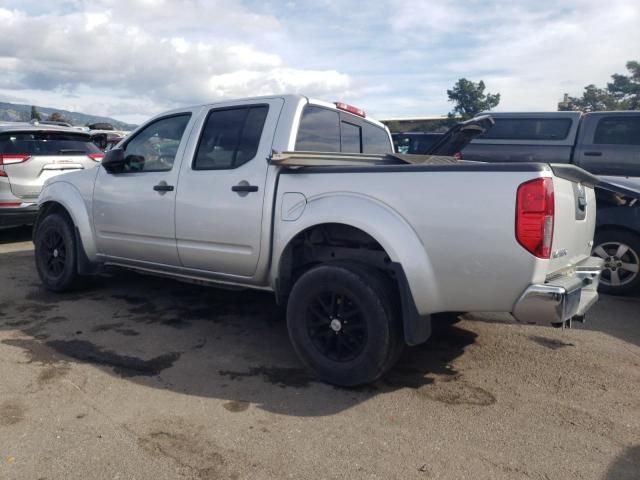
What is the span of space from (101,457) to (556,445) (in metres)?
2.31

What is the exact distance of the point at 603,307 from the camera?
5.20 metres

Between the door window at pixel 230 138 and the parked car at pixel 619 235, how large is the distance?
3.64 m

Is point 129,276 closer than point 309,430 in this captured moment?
No

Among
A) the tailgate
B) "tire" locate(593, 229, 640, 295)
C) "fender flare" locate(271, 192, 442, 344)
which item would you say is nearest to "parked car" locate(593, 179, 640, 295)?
"tire" locate(593, 229, 640, 295)

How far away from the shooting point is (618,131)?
809 centimetres

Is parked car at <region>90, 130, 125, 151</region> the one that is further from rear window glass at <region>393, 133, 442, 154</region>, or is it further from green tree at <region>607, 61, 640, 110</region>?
green tree at <region>607, 61, 640, 110</region>

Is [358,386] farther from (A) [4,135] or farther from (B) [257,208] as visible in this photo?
(A) [4,135]

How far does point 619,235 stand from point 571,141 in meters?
3.31

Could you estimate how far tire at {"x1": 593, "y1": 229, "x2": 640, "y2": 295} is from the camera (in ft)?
17.7

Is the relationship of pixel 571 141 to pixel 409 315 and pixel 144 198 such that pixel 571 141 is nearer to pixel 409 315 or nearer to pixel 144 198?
pixel 409 315

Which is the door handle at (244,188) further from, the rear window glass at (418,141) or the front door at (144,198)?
the rear window glass at (418,141)

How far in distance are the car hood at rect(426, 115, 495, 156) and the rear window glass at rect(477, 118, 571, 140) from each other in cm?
344

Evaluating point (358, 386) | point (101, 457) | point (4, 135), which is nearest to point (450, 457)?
point (358, 386)

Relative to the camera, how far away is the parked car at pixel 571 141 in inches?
315
